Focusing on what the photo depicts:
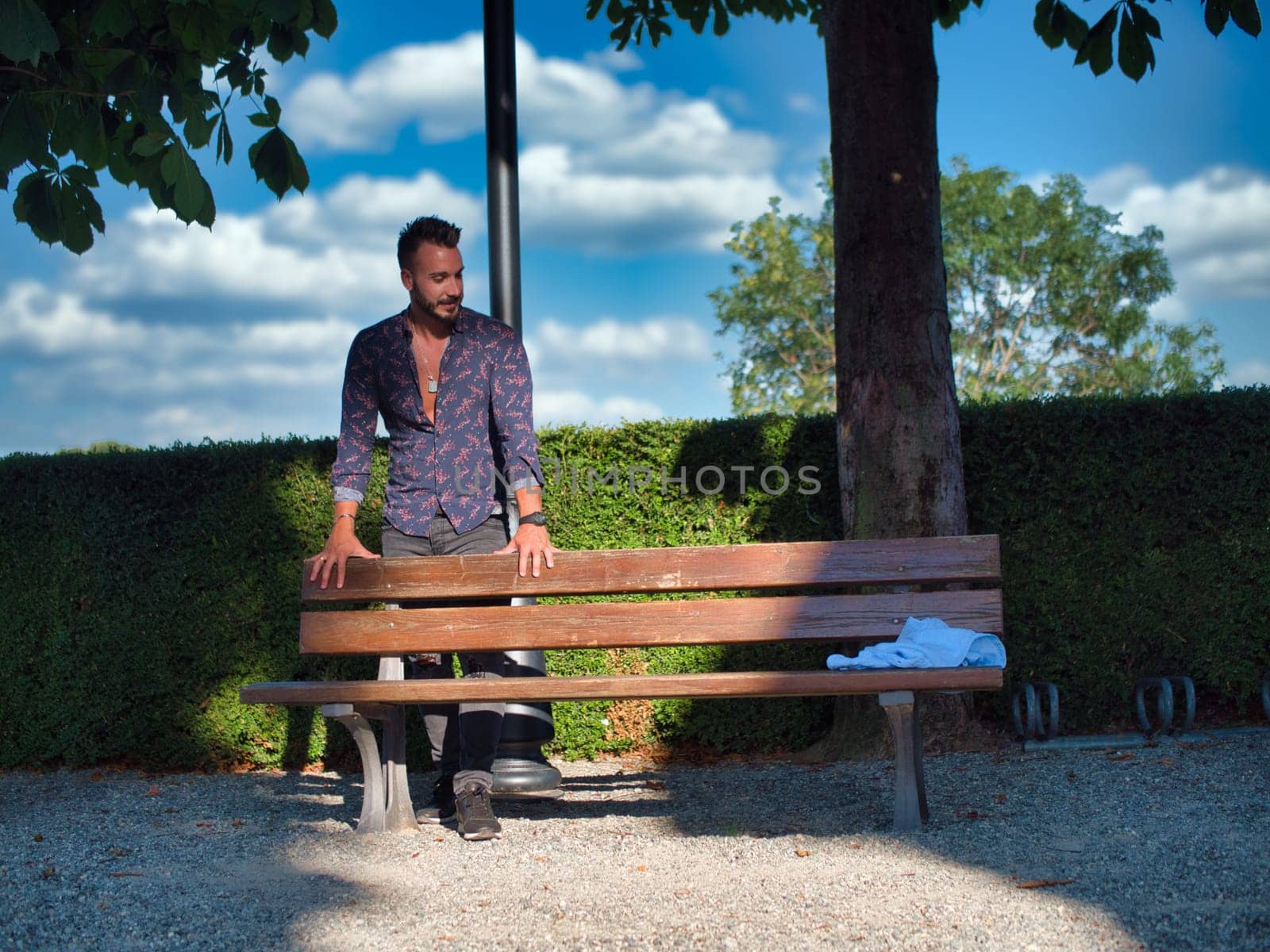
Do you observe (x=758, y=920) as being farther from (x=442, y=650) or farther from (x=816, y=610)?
(x=442, y=650)

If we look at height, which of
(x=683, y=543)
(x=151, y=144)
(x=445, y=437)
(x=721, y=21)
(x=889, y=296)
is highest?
(x=721, y=21)

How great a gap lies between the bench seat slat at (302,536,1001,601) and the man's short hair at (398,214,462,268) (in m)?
1.22

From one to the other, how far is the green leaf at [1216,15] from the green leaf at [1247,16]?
0.19 feet

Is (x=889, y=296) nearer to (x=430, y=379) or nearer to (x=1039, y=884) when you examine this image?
(x=430, y=379)

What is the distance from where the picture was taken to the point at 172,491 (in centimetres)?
704

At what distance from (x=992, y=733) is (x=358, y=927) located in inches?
157

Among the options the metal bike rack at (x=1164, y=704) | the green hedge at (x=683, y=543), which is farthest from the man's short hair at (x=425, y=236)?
the metal bike rack at (x=1164, y=704)

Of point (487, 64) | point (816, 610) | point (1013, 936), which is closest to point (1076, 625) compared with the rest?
point (816, 610)

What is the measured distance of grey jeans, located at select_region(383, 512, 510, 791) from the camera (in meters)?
4.71

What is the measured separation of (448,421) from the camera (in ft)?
16.0

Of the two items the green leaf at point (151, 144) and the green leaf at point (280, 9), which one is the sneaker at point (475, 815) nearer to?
the green leaf at point (151, 144)

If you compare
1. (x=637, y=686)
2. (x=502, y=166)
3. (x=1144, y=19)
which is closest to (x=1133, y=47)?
(x=1144, y=19)

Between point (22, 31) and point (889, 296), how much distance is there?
13.1 ft

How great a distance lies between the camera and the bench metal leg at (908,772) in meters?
4.41
